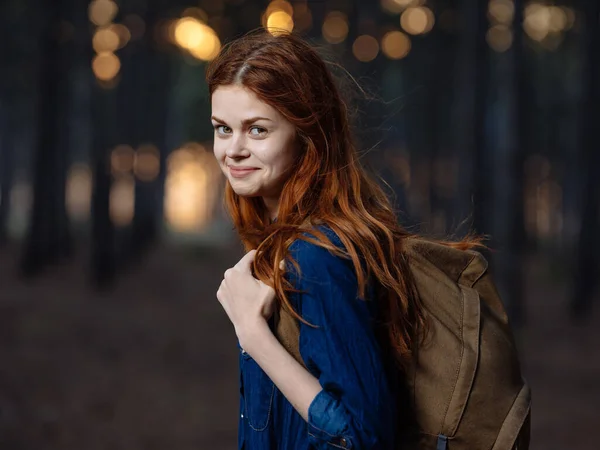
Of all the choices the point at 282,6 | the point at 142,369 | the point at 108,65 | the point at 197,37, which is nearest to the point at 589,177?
the point at 142,369

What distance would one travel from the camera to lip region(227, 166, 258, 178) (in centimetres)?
241

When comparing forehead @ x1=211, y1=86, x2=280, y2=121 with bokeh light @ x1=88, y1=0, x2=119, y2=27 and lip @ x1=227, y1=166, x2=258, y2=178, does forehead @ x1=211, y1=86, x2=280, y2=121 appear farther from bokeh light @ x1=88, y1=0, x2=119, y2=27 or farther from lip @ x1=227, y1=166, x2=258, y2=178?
bokeh light @ x1=88, y1=0, x2=119, y2=27

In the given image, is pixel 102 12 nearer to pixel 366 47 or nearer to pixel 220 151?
pixel 366 47

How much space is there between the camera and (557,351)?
1281 cm

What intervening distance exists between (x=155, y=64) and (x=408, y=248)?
92.6 ft

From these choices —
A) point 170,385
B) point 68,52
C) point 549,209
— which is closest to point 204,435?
point 170,385

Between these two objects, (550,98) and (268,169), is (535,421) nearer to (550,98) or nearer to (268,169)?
(268,169)

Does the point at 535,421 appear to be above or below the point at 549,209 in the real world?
above

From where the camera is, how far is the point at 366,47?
2119 centimetres

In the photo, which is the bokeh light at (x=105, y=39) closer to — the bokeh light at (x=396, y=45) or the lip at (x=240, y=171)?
the bokeh light at (x=396, y=45)

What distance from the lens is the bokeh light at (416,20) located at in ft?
83.8

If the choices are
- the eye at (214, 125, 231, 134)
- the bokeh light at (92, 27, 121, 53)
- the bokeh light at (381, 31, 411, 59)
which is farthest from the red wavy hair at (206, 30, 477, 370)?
the bokeh light at (381, 31, 411, 59)

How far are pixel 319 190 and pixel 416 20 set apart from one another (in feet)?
81.5

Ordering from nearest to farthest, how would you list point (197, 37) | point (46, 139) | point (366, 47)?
point (46, 139) → point (197, 37) → point (366, 47)
